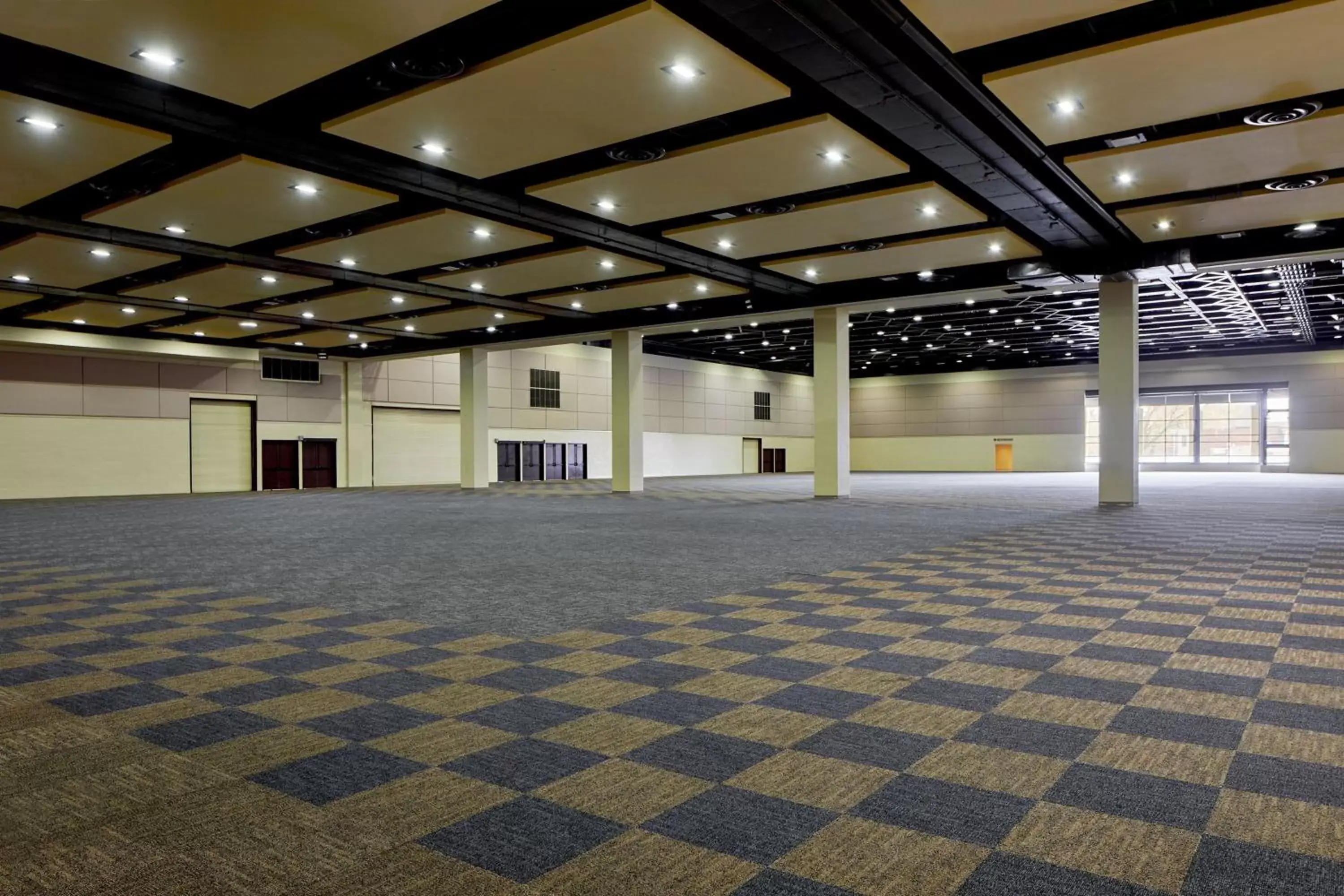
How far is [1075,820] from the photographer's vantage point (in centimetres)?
276

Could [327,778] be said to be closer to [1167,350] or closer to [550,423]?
[550,423]

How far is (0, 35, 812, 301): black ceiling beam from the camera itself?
28.4 feet

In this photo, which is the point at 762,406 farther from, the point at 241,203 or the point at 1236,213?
the point at 241,203

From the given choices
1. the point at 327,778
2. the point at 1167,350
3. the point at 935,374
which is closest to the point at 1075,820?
the point at 327,778

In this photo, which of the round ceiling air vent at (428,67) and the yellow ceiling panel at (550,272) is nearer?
the round ceiling air vent at (428,67)

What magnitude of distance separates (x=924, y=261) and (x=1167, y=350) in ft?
95.0

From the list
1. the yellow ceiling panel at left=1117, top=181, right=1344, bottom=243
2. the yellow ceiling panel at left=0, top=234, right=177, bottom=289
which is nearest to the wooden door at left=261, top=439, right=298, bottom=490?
the yellow ceiling panel at left=0, top=234, right=177, bottom=289

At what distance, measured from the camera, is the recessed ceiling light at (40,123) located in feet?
31.8

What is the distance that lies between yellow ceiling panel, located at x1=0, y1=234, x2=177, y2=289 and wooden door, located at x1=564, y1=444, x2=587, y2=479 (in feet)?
66.0

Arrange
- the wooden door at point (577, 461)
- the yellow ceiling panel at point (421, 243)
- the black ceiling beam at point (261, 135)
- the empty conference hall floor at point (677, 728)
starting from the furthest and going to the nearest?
the wooden door at point (577, 461) < the yellow ceiling panel at point (421, 243) < the black ceiling beam at point (261, 135) < the empty conference hall floor at point (677, 728)

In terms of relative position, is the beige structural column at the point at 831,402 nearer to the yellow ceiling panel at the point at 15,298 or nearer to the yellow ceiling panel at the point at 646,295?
the yellow ceiling panel at the point at 646,295

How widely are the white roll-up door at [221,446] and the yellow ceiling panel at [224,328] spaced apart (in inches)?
121

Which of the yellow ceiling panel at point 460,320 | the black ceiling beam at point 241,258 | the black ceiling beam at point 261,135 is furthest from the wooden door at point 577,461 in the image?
the black ceiling beam at point 261,135

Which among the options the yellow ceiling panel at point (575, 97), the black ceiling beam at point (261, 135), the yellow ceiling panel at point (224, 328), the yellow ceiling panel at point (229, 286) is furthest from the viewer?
the yellow ceiling panel at point (224, 328)
